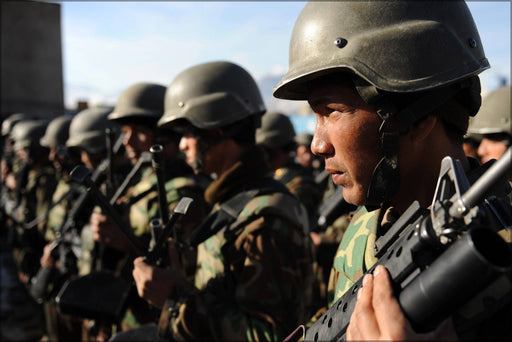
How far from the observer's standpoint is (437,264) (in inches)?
39.7

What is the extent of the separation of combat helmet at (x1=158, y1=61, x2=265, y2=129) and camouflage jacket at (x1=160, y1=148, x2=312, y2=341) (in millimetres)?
874

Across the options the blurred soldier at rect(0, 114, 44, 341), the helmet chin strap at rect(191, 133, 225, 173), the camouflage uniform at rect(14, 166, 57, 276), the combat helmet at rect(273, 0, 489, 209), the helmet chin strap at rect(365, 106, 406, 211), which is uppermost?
the combat helmet at rect(273, 0, 489, 209)

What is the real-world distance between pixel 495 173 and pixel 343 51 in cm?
85

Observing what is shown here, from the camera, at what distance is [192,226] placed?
12.1 ft

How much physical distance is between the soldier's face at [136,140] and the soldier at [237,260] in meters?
1.30

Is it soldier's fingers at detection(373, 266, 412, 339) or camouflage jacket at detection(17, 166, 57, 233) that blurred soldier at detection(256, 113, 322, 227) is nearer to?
camouflage jacket at detection(17, 166, 57, 233)

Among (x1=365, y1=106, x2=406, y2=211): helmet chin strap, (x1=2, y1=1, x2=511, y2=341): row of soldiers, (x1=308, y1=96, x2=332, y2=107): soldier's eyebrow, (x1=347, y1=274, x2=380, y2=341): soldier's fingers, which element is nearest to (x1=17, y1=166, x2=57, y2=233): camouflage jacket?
(x1=2, y1=1, x2=511, y2=341): row of soldiers

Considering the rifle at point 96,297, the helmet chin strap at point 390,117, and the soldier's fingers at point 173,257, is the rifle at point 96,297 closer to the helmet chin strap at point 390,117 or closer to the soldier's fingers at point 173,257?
the soldier's fingers at point 173,257

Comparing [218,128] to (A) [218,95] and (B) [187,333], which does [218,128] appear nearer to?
(A) [218,95]

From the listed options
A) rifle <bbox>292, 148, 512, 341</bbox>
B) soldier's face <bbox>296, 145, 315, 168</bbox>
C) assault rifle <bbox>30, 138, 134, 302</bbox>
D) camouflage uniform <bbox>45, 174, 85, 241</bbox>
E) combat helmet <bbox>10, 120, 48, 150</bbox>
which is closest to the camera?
rifle <bbox>292, 148, 512, 341</bbox>

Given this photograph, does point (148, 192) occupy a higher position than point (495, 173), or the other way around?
point (495, 173)

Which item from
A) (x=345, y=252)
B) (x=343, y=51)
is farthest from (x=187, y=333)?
(x=343, y=51)

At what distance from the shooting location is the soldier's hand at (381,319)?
1.02 m

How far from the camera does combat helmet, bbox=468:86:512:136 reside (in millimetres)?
4770
